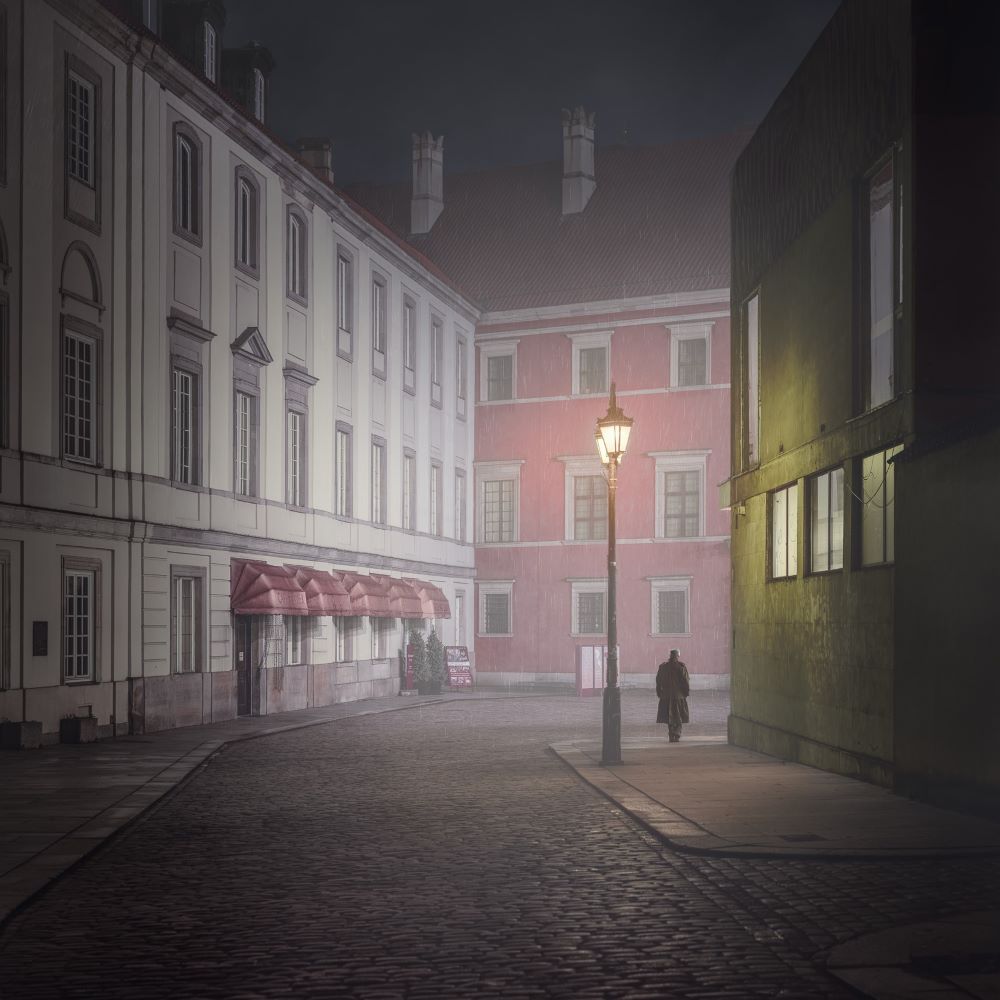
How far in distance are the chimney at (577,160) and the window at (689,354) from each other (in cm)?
826

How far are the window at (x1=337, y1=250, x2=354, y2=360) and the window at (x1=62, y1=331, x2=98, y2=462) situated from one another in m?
12.3

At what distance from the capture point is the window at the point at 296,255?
33.8 meters

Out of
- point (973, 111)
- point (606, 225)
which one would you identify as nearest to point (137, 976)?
point (973, 111)

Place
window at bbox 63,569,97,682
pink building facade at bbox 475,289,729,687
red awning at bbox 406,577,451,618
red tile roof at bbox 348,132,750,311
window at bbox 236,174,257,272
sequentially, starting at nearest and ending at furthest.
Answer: window at bbox 63,569,97,682, window at bbox 236,174,257,272, red awning at bbox 406,577,451,618, pink building facade at bbox 475,289,729,687, red tile roof at bbox 348,132,750,311

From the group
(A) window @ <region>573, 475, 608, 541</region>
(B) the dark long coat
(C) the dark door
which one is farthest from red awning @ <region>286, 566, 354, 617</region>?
(A) window @ <region>573, 475, 608, 541</region>

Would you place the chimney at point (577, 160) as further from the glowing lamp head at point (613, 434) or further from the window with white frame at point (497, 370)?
the glowing lamp head at point (613, 434)

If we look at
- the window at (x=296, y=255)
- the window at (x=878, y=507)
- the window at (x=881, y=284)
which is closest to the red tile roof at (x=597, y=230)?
the window at (x=296, y=255)

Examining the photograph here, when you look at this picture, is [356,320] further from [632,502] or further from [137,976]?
[137,976]

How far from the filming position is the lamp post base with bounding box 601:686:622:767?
19297mm

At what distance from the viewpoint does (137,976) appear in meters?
7.34

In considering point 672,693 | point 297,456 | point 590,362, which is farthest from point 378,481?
point 672,693

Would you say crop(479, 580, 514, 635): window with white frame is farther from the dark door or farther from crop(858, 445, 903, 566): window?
crop(858, 445, 903, 566): window

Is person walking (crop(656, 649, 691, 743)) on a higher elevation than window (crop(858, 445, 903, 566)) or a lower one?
lower

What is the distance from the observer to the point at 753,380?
74.7 feet
